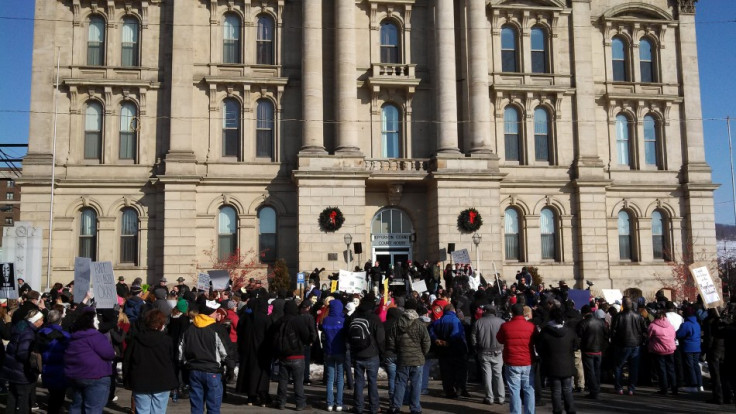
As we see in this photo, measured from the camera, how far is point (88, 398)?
9.98 meters

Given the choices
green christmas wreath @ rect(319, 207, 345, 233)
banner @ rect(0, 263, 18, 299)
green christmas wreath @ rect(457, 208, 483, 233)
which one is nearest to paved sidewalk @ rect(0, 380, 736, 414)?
banner @ rect(0, 263, 18, 299)

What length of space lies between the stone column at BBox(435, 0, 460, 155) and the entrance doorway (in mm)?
4171

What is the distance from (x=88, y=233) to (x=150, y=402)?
27.4 metres

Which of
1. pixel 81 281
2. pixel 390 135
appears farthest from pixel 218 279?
pixel 390 135

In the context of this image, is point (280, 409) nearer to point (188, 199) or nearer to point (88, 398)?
point (88, 398)

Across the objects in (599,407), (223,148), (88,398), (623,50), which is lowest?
(599,407)

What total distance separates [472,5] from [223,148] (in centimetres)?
1485

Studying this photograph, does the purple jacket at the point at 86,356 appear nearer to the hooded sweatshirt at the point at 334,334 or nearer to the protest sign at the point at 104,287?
the protest sign at the point at 104,287

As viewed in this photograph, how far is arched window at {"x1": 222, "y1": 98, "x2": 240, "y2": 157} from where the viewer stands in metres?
36.2

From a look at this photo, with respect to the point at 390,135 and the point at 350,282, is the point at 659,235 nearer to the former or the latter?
the point at 390,135

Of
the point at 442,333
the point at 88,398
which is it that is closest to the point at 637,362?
the point at 442,333

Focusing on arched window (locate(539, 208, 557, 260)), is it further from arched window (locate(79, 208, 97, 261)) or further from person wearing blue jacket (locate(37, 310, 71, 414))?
person wearing blue jacket (locate(37, 310, 71, 414))

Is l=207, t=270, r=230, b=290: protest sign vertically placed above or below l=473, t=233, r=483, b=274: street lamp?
below

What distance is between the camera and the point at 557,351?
1243 centimetres
